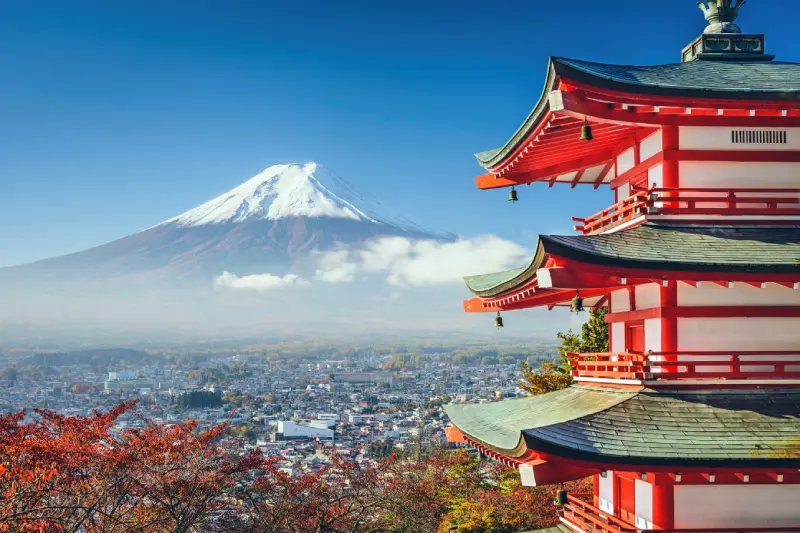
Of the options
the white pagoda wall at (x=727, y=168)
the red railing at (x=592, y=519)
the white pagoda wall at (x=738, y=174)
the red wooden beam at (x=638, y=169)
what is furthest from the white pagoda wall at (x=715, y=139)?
the red railing at (x=592, y=519)

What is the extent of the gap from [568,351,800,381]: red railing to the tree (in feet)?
44.9

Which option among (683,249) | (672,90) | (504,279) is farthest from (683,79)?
(504,279)

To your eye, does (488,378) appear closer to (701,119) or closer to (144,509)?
(144,509)

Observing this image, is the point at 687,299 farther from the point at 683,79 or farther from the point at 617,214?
the point at 683,79

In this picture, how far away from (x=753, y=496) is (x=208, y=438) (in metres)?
12.2

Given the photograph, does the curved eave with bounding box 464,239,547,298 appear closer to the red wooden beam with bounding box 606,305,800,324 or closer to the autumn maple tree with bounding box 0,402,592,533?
the red wooden beam with bounding box 606,305,800,324

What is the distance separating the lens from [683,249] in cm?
882

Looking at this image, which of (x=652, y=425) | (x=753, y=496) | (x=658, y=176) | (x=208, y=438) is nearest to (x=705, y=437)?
(x=652, y=425)

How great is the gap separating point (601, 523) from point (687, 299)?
272 cm

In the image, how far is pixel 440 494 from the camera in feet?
80.1

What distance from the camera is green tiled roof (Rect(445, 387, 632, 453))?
9.24 metres

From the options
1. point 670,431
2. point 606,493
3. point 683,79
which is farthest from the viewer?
point 606,493

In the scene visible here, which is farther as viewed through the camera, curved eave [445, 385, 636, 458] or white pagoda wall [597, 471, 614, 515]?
white pagoda wall [597, 471, 614, 515]

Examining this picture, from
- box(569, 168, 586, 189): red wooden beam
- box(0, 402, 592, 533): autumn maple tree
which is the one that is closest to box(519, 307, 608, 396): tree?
box(0, 402, 592, 533): autumn maple tree
